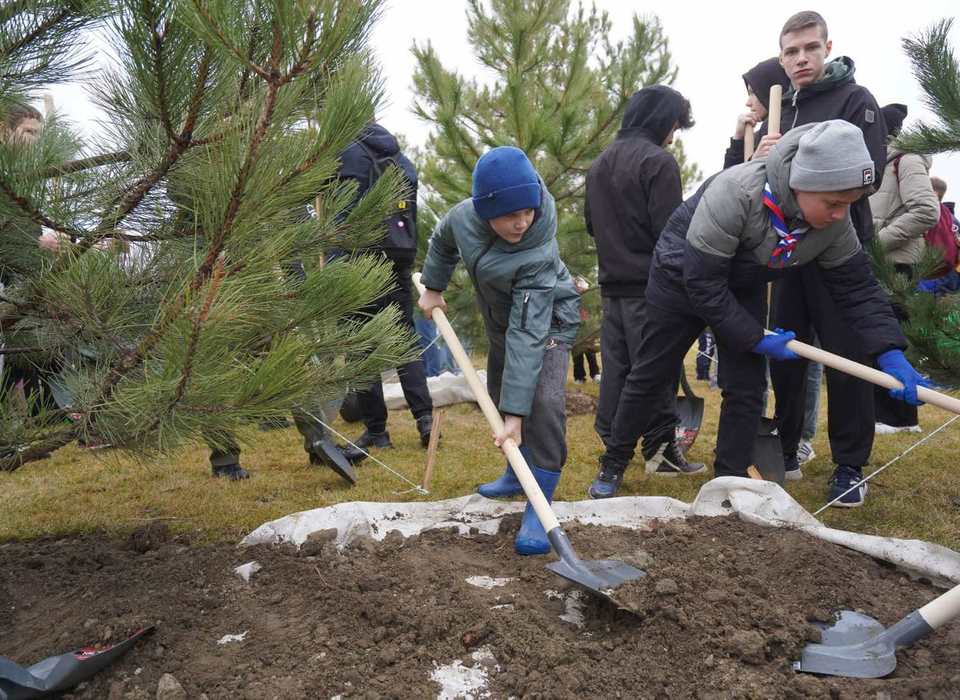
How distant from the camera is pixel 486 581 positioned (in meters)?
2.12

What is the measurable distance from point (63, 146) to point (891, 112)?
3.21 metres

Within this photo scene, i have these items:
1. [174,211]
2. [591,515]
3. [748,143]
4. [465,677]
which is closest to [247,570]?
[465,677]

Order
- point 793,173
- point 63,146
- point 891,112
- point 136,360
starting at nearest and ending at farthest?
point 136,360 < point 63,146 < point 793,173 < point 891,112

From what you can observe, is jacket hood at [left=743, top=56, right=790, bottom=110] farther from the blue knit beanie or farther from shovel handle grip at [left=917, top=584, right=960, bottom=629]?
shovel handle grip at [left=917, top=584, right=960, bottom=629]

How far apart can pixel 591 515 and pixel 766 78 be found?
205 cm

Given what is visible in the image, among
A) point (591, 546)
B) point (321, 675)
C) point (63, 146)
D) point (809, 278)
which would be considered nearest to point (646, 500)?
point (591, 546)

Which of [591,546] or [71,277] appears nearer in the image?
[71,277]

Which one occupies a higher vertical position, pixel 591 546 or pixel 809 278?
pixel 809 278

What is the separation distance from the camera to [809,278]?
2.77 metres

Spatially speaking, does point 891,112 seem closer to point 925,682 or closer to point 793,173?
point 793,173

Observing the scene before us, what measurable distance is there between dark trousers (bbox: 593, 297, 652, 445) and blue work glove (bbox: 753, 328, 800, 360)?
89cm

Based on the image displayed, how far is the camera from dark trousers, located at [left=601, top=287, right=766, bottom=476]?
2736mm

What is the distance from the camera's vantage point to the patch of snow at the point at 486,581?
6.85 ft

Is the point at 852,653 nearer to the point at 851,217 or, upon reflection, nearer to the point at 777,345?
the point at 777,345
